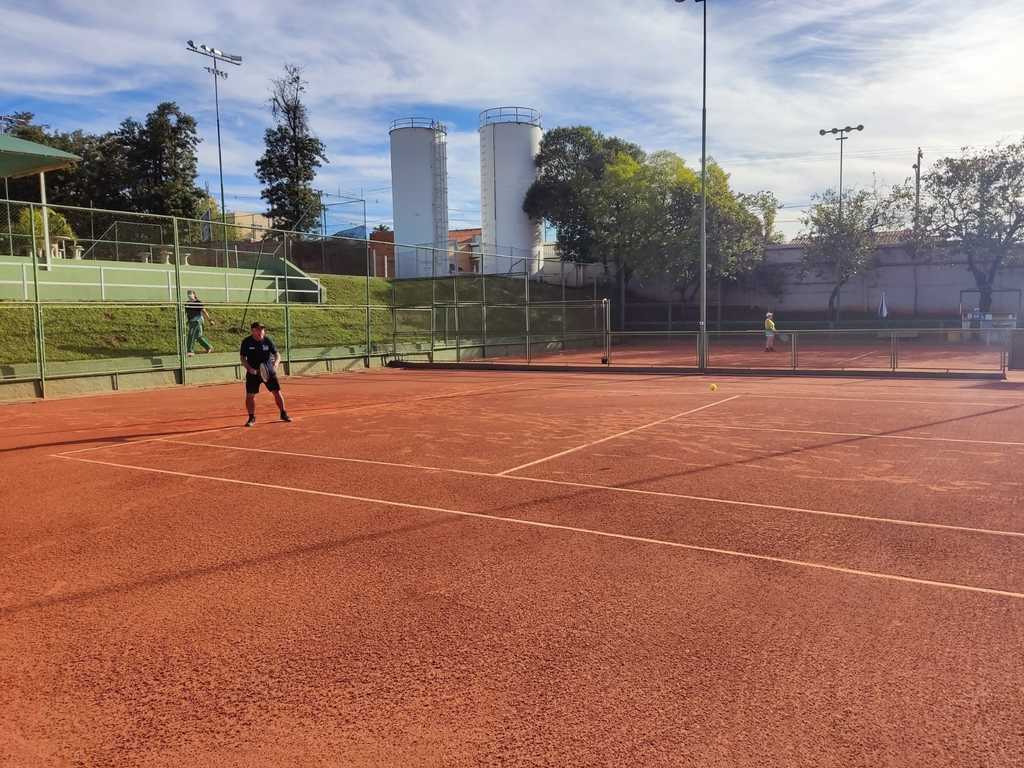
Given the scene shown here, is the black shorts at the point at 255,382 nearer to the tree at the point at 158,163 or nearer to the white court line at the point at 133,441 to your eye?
the white court line at the point at 133,441

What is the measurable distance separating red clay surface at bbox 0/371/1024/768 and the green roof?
13.6 m

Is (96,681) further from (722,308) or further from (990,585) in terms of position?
(722,308)

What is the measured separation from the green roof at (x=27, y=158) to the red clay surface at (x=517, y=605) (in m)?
13.6

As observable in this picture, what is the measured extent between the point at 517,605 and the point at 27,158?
21.4m

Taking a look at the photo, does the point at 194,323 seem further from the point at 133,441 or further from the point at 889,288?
the point at 889,288

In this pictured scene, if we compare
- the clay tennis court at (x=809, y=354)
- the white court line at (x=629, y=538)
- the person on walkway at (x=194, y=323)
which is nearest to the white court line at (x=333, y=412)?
the white court line at (x=629, y=538)

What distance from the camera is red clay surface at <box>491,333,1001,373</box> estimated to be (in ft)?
77.4

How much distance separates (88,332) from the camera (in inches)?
847

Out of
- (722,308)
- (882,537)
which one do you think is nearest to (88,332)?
(882,537)

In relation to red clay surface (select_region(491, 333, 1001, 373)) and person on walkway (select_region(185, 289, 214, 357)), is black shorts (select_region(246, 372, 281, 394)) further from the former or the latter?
red clay surface (select_region(491, 333, 1001, 373))

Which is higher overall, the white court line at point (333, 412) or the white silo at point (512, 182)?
the white silo at point (512, 182)

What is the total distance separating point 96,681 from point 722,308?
47381 millimetres

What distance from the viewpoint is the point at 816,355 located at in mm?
28391

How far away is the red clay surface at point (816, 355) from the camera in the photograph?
928 inches
